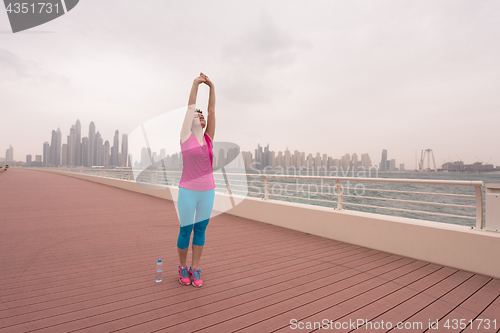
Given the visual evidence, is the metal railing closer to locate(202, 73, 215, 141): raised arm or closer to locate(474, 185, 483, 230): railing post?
locate(474, 185, 483, 230): railing post

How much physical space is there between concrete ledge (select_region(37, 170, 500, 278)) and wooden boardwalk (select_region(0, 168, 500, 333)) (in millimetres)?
151

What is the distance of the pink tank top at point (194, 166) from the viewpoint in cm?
227

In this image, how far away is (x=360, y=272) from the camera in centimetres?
287

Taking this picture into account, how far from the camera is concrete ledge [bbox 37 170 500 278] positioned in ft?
9.19

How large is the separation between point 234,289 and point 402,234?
2545 millimetres

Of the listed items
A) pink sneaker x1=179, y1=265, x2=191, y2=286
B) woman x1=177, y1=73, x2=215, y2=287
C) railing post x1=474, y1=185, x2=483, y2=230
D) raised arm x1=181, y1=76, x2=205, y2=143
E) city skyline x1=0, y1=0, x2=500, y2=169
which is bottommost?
pink sneaker x1=179, y1=265, x2=191, y2=286

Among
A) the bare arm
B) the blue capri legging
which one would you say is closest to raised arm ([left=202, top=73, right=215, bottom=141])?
the bare arm

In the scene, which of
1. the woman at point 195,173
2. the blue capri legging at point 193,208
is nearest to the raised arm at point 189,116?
the woman at point 195,173

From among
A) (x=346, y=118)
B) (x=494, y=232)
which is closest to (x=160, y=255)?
(x=494, y=232)

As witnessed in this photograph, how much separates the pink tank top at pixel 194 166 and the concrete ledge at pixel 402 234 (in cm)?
280

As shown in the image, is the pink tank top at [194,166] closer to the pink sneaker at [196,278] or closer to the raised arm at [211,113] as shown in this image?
the raised arm at [211,113]

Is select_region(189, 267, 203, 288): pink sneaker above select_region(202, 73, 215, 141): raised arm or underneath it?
underneath

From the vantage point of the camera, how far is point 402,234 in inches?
136

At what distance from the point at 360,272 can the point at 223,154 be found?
12.2 feet
